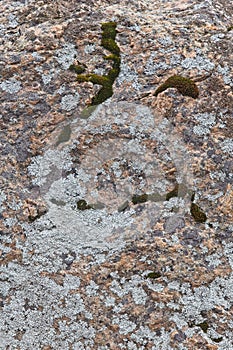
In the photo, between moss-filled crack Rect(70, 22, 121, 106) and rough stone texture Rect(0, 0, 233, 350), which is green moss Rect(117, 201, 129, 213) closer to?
rough stone texture Rect(0, 0, 233, 350)

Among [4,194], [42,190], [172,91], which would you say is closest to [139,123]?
[172,91]

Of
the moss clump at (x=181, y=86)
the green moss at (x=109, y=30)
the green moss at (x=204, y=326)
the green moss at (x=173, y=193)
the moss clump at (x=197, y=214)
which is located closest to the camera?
the green moss at (x=204, y=326)

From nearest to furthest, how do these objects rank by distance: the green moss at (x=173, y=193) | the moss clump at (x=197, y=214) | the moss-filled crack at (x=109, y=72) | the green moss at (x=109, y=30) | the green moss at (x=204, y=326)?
the green moss at (x=204, y=326)
the moss clump at (x=197, y=214)
the green moss at (x=173, y=193)
the moss-filled crack at (x=109, y=72)
the green moss at (x=109, y=30)

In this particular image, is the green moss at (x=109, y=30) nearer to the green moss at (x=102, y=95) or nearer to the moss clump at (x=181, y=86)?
the green moss at (x=102, y=95)

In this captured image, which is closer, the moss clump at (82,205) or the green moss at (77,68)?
the moss clump at (82,205)

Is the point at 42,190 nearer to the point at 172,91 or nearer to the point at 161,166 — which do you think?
the point at 161,166

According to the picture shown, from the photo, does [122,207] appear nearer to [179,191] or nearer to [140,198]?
[140,198]

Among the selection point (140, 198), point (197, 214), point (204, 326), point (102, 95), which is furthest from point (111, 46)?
point (204, 326)

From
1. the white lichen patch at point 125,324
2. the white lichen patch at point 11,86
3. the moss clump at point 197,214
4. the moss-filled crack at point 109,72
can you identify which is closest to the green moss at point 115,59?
the moss-filled crack at point 109,72
